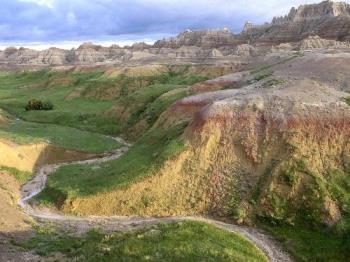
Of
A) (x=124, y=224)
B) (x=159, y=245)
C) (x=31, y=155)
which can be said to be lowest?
(x=31, y=155)

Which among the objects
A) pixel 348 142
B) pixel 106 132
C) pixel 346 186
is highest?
pixel 348 142

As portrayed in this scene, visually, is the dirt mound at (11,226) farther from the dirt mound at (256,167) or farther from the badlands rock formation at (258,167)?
the dirt mound at (256,167)

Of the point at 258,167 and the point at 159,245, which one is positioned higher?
the point at 159,245

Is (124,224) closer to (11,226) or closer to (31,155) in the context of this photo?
(11,226)

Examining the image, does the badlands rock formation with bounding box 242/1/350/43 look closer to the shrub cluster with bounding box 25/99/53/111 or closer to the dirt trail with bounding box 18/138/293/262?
the shrub cluster with bounding box 25/99/53/111

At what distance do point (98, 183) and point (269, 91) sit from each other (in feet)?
50.2

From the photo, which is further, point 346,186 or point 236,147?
point 236,147

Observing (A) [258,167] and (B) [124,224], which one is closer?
(B) [124,224]

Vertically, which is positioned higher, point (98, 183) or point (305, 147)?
point (305, 147)

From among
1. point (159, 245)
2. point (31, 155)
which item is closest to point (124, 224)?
point (159, 245)

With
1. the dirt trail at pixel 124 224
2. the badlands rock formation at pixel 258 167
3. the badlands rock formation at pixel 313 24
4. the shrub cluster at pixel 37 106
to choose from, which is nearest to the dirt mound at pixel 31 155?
the dirt trail at pixel 124 224

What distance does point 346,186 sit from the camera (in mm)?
32969

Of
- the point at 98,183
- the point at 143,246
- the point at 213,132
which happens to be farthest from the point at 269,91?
the point at 143,246

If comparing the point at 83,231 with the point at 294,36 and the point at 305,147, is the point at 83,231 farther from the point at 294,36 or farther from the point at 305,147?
the point at 294,36
